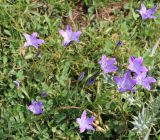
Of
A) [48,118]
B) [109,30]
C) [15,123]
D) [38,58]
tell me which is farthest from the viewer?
[109,30]

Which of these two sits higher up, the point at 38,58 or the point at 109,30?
the point at 109,30

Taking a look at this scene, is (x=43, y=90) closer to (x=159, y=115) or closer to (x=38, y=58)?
(x=38, y=58)

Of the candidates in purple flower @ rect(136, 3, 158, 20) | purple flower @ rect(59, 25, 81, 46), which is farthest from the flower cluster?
purple flower @ rect(136, 3, 158, 20)

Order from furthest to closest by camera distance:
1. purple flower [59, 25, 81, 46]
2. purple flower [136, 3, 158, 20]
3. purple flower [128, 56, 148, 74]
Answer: purple flower [136, 3, 158, 20], purple flower [59, 25, 81, 46], purple flower [128, 56, 148, 74]

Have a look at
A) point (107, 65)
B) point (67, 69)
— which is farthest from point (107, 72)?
point (67, 69)

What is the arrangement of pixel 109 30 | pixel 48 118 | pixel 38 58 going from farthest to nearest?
1. pixel 109 30
2. pixel 38 58
3. pixel 48 118

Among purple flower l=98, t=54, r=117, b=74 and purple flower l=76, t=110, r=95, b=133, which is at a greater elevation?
purple flower l=98, t=54, r=117, b=74

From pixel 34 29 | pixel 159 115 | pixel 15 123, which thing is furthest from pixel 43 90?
pixel 159 115

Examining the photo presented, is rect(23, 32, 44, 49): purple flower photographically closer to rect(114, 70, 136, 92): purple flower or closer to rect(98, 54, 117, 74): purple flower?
rect(98, 54, 117, 74): purple flower

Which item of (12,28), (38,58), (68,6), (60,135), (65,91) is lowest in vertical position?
(60,135)
